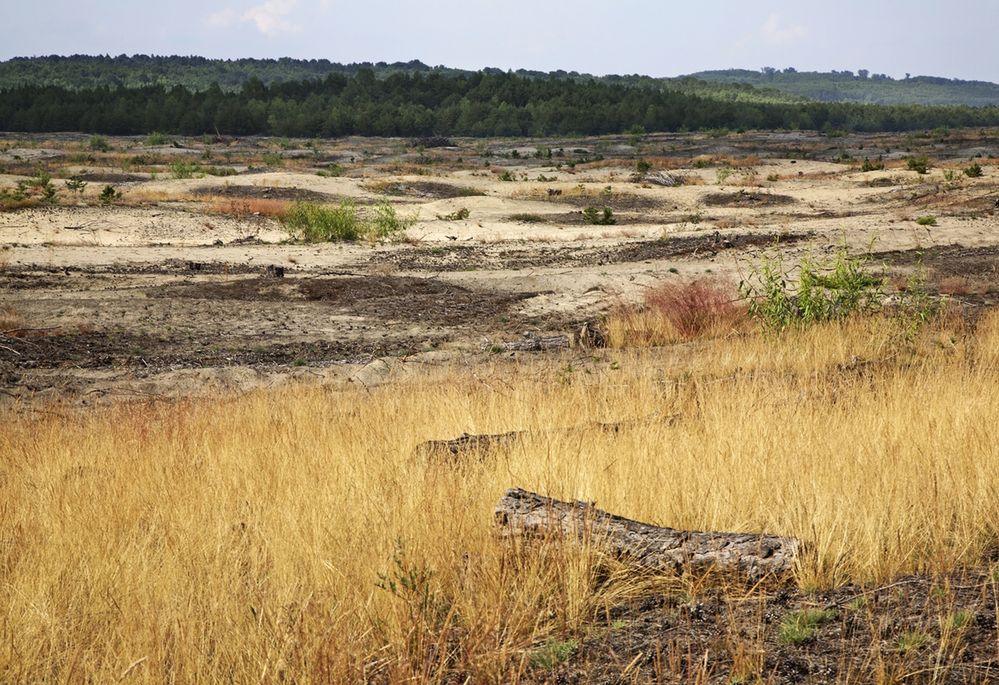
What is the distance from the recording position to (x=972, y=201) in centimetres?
2683

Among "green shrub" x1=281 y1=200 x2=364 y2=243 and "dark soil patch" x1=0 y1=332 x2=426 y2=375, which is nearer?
"dark soil patch" x1=0 y1=332 x2=426 y2=375

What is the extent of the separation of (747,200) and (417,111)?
226 ft

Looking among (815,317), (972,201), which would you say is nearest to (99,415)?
(815,317)

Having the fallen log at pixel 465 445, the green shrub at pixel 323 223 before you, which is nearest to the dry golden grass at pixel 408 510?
the fallen log at pixel 465 445

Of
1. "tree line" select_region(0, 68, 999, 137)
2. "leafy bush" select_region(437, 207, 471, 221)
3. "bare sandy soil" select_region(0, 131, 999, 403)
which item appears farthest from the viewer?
"tree line" select_region(0, 68, 999, 137)

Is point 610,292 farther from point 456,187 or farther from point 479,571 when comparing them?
point 456,187

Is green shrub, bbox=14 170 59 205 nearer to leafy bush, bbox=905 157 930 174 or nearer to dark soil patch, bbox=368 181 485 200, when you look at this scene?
dark soil patch, bbox=368 181 485 200

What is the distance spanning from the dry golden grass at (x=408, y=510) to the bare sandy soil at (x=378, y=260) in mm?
3941

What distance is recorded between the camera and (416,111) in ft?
321

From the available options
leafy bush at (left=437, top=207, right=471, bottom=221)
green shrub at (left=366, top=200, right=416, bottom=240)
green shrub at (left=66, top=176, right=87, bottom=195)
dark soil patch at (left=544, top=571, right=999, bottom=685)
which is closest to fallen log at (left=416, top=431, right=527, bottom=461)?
dark soil patch at (left=544, top=571, right=999, bottom=685)

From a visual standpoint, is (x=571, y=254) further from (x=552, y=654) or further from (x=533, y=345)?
(x=552, y=654)

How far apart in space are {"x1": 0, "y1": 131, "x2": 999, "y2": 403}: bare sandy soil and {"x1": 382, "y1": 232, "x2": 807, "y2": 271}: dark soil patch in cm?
9

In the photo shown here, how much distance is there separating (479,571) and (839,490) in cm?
200

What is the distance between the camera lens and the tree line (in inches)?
3297
